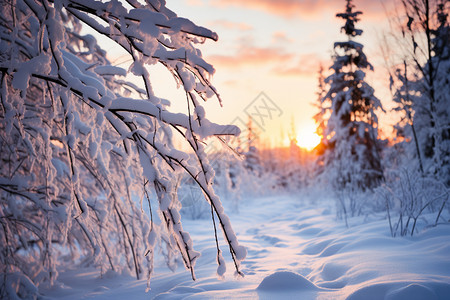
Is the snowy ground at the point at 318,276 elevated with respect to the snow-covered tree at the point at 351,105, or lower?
lower

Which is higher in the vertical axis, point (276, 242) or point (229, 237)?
point (229, 237)

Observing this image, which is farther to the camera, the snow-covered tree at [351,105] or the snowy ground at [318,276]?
the snow-covered tree at [351,105]

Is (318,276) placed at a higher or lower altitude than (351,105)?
lower

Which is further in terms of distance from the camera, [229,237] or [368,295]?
[368,295]

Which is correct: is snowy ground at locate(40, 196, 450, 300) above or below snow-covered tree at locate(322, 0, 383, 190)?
below

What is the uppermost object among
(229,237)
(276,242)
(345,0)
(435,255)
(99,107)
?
(345,0)

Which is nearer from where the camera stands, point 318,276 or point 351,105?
point 318,276

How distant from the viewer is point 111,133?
121 inches

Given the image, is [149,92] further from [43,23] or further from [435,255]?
[435,255]

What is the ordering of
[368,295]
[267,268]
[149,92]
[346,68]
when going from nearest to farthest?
[149,92]
[368,295]
[267,268]
[346,68]

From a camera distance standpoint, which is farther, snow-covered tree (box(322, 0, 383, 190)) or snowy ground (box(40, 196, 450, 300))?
snow-covered tree (box(322, 0, 383, 190))

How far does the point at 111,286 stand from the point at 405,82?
6928 mm

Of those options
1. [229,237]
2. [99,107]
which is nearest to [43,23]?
[99,107]

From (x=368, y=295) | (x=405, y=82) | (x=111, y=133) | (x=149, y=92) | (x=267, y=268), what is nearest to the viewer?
(x=149, y=92)
